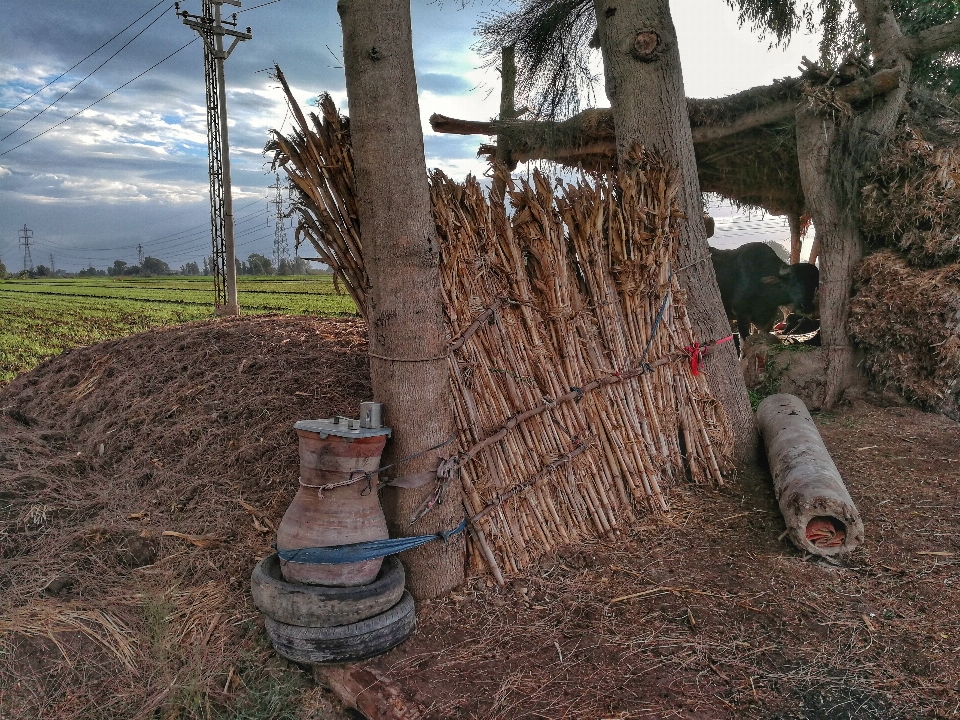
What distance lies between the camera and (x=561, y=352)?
11.5 feet

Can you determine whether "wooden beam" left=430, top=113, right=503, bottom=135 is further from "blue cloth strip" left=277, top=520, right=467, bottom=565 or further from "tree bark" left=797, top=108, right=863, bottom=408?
"blue cloth strip" left=277, top=520, right=467, bottom=565

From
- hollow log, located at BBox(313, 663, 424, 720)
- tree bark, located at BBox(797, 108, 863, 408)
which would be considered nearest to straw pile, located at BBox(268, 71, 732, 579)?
hollow log, located at BBox(313, 663, 424, 720)

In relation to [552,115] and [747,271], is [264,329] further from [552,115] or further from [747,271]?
[747,271]

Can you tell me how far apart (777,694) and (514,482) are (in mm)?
1413

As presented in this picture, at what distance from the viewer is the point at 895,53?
585 centimetres

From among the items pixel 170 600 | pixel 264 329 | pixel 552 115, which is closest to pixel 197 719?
pixel 170 600

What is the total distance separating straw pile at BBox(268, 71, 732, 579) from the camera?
310cm

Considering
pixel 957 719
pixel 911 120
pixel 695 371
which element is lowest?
pixel 957 719

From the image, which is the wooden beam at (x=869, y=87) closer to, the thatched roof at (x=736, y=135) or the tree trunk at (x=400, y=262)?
the thatched roof at (x=736, y=135)

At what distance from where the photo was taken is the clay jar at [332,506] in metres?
2.61

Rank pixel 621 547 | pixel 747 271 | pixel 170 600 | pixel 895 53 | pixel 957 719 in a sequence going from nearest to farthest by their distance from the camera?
pixel 957 719
pixel 170 600
pixel 621 547
pixel 895 53
pixel 747 271

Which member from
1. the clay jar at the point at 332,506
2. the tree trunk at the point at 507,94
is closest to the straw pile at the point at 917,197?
the tree trunk at the point at 507,94

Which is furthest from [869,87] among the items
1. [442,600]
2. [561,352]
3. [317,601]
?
[317,601]

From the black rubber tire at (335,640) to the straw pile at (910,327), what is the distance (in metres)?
Result: 5.13
